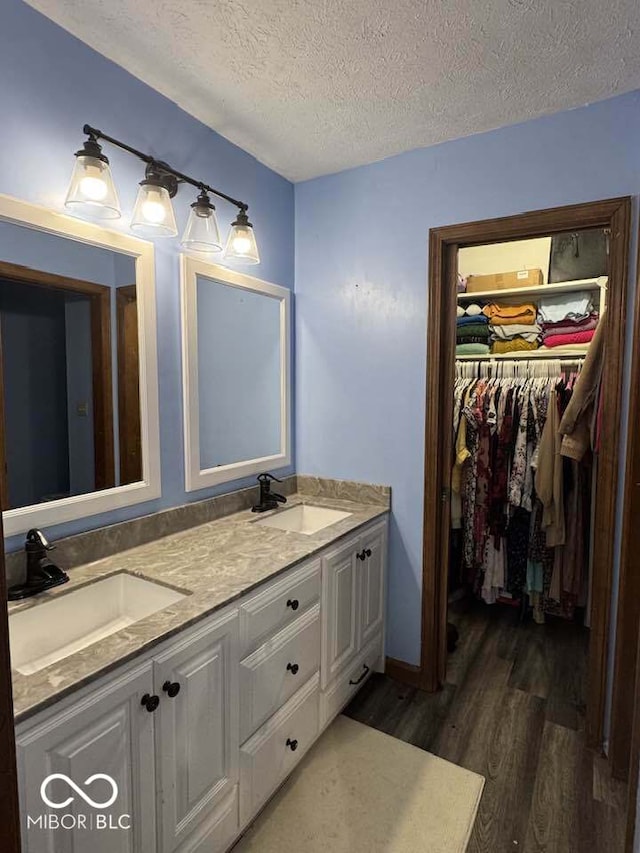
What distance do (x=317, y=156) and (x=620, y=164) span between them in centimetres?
122

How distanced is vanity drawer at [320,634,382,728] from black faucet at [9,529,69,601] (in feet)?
3.64

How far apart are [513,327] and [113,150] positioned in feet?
7.42

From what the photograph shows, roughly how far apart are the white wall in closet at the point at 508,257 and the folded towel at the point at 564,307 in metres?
0.13

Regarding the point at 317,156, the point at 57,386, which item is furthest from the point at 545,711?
the point at 317,156

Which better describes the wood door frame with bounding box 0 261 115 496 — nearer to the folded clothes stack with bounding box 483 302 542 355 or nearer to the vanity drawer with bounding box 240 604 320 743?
the vanity drawer with bounding box 240 604 320 743

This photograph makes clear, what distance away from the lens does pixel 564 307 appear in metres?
2.64

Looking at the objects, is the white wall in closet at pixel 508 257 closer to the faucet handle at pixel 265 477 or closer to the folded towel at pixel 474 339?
the folded towel at pixel 474 339

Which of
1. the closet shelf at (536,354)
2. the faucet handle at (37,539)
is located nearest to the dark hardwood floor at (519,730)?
the faucet handle at (37,539)

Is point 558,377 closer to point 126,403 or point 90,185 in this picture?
point 126,403

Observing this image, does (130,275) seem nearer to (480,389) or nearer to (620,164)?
(620,164)

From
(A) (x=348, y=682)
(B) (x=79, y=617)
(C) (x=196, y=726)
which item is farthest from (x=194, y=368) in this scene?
(A) (x=348, y=682)

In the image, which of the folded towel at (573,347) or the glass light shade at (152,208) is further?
the folded towel at (573,347)

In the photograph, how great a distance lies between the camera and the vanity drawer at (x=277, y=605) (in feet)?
4.48

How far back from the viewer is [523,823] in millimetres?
1523
